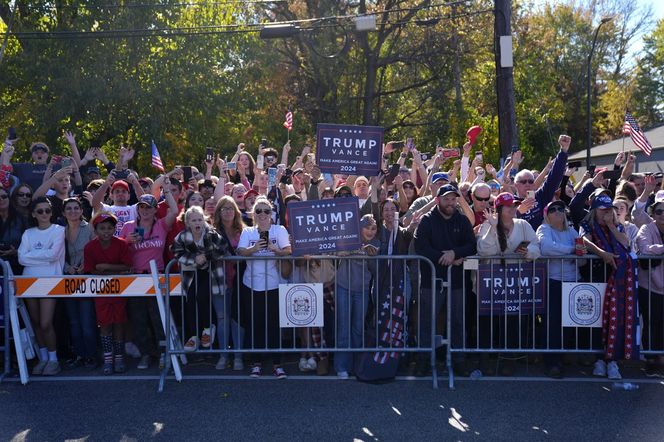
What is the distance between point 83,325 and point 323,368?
272 centimetres

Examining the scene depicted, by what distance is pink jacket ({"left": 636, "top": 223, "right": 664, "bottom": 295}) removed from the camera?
8023 mm

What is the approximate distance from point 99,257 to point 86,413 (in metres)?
1.99

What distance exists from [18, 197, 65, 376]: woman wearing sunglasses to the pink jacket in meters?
6.32

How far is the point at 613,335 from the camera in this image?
7.62 m

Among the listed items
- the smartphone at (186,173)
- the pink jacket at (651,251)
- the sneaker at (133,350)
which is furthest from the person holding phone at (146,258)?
the pink jacket at (651,251)

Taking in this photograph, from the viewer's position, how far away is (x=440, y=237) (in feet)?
26.0

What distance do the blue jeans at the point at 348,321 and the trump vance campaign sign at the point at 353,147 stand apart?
55.1 inches

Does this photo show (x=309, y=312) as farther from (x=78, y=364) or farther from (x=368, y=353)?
(x=78, y=364)

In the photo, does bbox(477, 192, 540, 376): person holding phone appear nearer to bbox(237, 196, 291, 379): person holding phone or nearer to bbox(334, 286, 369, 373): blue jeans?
bbox(334, 286, 369, 373): blue jeans

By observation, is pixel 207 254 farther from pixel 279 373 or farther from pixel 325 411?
pixel 325 411

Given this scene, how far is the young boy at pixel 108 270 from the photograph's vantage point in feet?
26.6

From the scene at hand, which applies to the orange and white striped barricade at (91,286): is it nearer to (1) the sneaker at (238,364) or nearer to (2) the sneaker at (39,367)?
(2) the sneaker at (39,367)

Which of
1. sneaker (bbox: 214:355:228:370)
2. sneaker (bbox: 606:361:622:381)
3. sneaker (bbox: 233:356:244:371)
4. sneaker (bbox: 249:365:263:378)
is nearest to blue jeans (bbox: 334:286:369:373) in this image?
sneaker (bbox: 249:365:263:378)

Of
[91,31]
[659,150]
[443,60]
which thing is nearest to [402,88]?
[443,60]
